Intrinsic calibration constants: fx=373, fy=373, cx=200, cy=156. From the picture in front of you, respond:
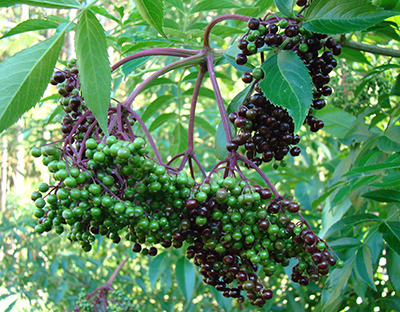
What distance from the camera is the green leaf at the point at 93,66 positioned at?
0.88 metres

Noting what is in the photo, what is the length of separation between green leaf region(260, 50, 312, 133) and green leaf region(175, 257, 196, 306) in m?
1.39

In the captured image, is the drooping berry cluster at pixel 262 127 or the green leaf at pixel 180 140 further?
the green leaf at pixel 180 140

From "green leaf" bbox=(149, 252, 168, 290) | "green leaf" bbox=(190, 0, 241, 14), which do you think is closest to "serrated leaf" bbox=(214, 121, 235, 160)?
"green leaf" bbox=(190, 0, 241, 14)

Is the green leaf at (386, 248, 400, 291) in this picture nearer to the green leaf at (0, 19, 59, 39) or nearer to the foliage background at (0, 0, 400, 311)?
the foliage background at (0, 0, 400, 311)

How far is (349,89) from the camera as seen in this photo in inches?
86.3

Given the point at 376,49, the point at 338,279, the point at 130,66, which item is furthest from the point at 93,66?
the point at 338,279

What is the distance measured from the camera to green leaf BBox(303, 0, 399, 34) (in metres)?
0.90

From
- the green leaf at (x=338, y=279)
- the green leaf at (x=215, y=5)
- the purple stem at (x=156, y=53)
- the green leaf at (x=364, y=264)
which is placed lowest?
the green leaf at (x=338, y=279)

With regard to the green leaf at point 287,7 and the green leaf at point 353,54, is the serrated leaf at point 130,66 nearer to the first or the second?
the green leaf at point 287,7

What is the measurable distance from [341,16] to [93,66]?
0.62 meters

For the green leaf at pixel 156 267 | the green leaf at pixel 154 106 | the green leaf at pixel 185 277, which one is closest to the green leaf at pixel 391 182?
the green leaf at pixel 154 106

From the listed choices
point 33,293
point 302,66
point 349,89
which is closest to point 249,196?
point 302,66

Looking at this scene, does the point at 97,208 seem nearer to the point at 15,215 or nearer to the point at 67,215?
the point at 67,215

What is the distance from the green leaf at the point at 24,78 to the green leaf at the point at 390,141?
121 cm
